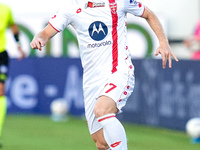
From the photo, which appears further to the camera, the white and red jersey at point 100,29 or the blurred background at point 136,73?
the blurred background at point 136,73

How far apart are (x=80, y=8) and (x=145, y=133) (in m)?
4.83

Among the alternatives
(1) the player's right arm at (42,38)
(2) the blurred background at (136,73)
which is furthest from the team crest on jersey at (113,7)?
(2) the blurred background at (136,73)

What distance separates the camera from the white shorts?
270 inches

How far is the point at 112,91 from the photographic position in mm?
6832

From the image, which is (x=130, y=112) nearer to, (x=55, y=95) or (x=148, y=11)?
(x=55, y=95)

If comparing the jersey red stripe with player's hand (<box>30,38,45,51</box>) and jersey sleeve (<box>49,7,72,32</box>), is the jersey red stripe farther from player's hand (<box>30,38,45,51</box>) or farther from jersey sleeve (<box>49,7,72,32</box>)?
player's hand (<box>30,38,45,51</box>)

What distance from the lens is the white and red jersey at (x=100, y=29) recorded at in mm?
7016

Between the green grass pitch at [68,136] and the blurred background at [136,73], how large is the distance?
0.39 meters

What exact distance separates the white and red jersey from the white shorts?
71 millimetres

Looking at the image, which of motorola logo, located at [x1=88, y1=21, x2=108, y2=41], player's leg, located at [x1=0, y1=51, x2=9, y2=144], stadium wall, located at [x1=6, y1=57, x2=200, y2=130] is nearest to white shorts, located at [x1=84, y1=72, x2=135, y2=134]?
motorola logo, located at [x1=88, y1=21, x2=108, y2=41]

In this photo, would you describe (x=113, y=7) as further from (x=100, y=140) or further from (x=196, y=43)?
(x=196, y=43)

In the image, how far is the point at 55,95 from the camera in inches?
559

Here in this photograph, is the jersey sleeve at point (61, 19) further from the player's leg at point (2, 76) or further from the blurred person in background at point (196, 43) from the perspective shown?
the blurred person in background at point (196, 43)

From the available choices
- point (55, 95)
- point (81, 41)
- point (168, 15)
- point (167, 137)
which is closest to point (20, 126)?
point (55, 95)
